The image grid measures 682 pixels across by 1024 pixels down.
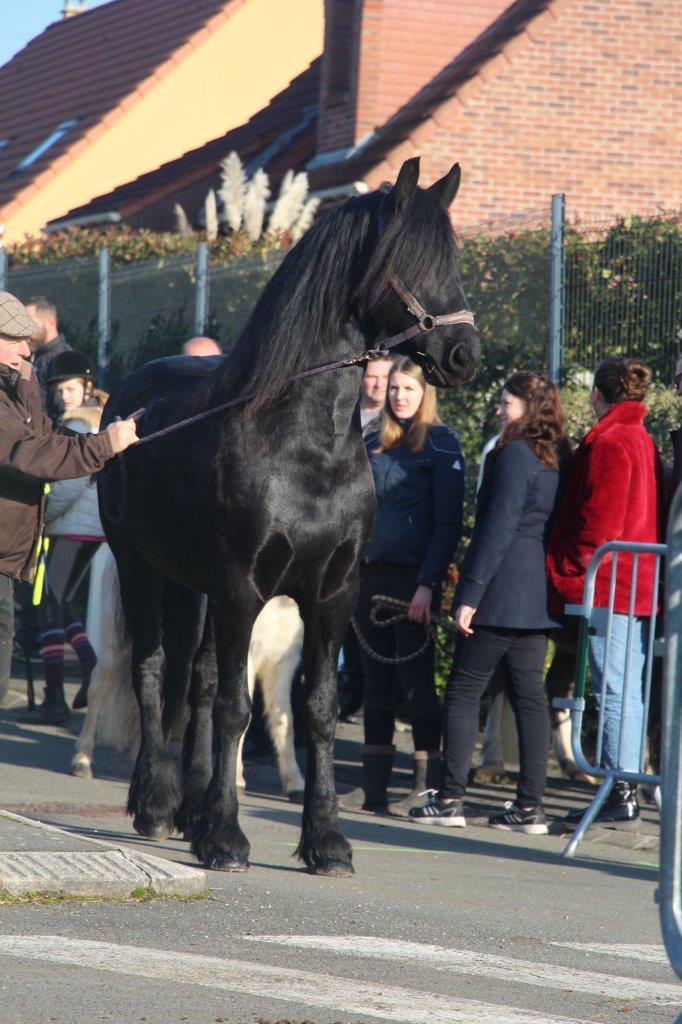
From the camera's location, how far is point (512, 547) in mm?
8852

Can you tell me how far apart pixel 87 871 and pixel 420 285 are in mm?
2517

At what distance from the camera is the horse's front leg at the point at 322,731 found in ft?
22.8

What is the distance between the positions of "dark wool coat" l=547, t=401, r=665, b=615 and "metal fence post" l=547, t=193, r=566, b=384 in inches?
108

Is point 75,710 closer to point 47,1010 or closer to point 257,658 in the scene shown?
point 257,658

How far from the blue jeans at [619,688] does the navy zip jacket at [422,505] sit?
1.03 meters

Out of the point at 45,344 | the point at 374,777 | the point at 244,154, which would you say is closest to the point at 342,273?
the point at 374,777

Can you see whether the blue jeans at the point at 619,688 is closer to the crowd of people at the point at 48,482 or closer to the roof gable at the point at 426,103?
the crowd of people at the point at 48,482

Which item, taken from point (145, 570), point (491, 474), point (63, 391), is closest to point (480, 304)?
point (63, 391)

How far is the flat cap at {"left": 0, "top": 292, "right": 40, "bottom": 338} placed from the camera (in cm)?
747

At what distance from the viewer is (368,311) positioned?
270 inches

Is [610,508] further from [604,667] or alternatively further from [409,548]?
[409,548]

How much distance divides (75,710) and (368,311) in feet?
20.4

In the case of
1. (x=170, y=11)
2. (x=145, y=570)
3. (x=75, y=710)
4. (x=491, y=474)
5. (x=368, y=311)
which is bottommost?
Answer: (x=75, y=710)

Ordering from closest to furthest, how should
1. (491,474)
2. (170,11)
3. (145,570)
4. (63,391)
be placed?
(145,570), (491,474), (63,391), (170,11)
